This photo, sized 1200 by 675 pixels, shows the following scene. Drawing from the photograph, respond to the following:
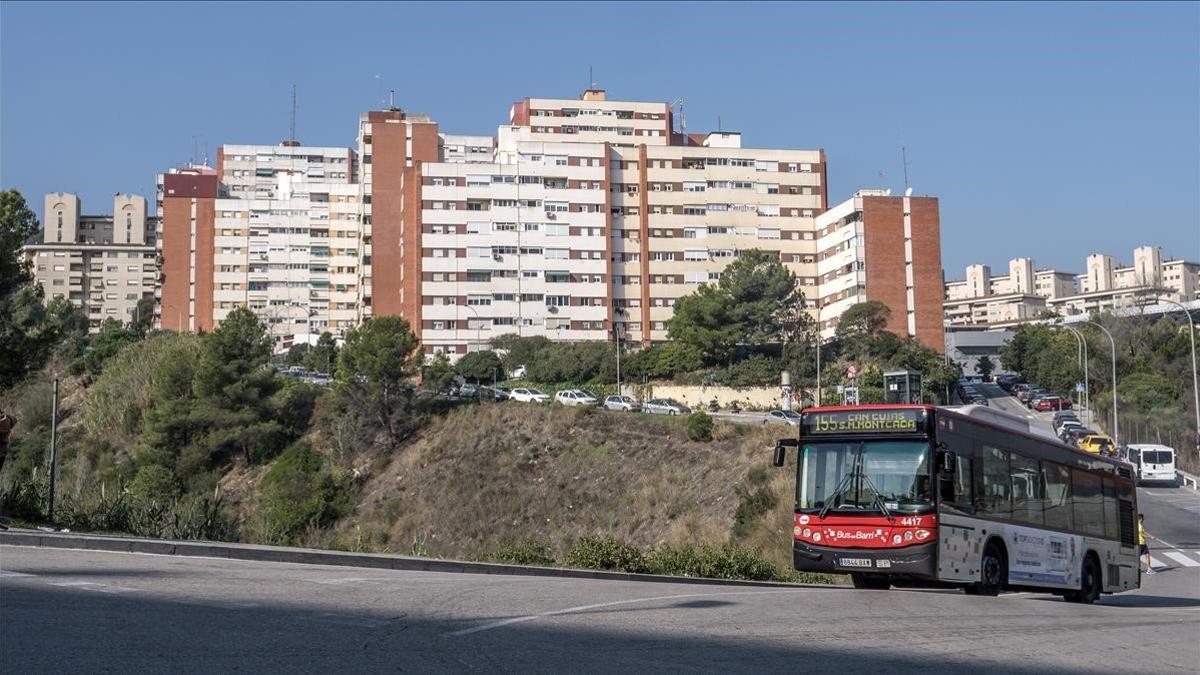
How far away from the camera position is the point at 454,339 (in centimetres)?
10006

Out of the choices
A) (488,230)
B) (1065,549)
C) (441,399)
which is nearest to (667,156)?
(488,230)

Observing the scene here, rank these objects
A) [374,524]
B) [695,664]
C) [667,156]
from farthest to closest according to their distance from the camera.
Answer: [667,156] → [374,524] → [695,664]

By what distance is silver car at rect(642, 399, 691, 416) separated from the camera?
2831 inches

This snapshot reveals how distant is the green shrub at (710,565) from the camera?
22000 mm

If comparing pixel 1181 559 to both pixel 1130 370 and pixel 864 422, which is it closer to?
pixel 864 422

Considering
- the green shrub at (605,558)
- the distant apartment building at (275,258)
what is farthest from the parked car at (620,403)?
the distant apartment building at (275,258)

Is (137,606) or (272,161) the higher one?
(272,161)

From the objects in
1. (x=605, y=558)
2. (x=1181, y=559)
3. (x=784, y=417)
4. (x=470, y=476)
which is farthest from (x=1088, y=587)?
(x=470, y=476)

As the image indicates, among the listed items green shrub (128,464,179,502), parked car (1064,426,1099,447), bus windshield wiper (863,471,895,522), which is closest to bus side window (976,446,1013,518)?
bus windshield wiper (863,471,895,522)

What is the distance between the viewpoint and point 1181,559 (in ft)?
115

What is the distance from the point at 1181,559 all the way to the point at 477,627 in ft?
104

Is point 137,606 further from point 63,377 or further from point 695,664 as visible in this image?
point 63,377

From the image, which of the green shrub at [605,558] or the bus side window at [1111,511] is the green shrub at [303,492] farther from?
the bus side window at [1111,511]

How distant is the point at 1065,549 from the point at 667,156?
3496 inches
